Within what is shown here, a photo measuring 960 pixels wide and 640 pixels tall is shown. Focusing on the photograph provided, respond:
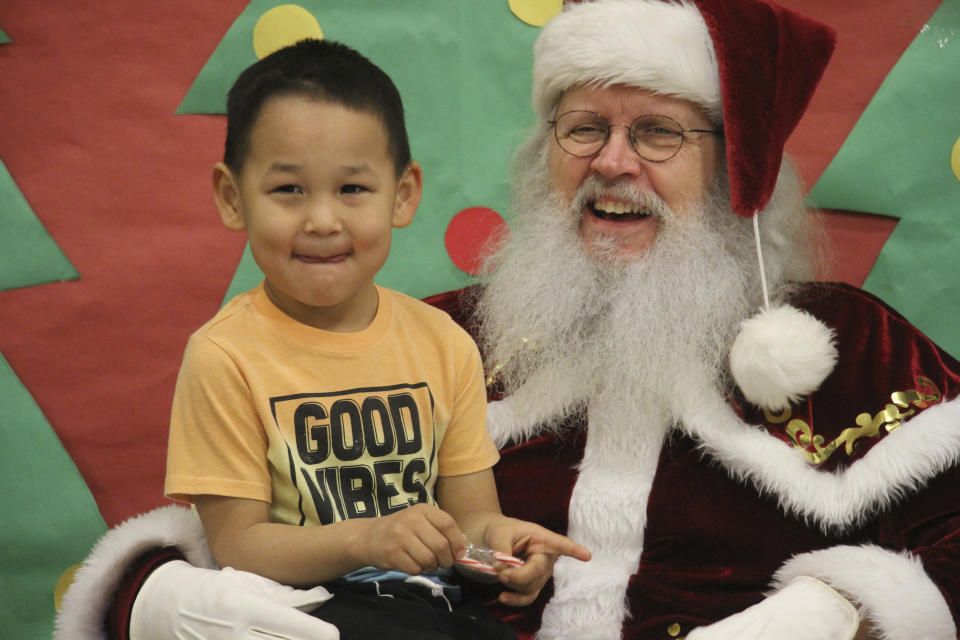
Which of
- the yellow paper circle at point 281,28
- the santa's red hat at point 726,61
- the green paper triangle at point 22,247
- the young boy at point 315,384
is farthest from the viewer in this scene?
the yellow paper circle at point 281,28

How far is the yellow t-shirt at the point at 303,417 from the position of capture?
1487 millimetres

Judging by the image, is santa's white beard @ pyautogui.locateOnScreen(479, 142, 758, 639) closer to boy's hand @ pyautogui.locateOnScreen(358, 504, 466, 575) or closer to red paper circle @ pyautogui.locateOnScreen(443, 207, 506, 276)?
red paper circle @ pyautogui.locateOnScreen(443, 207, 506, 276)

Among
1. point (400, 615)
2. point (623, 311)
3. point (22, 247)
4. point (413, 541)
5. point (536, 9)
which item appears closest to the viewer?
point (413, 541)

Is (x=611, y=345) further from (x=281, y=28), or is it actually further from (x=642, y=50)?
(x=281, y=28)

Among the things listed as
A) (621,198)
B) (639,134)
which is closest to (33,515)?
(621,198)

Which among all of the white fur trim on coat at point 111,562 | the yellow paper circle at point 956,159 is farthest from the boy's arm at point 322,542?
the yellow paper circle at point 956,159

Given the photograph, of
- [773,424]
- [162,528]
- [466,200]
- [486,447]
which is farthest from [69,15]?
[773,424]

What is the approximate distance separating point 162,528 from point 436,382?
1.91 ft

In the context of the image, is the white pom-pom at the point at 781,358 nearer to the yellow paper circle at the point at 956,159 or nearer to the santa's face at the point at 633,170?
the santa's face at the point at 633,170

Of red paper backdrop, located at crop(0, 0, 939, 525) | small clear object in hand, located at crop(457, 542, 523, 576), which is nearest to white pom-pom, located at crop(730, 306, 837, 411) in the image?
small clear object in hand, located at crop(457, 542, 523, 576)

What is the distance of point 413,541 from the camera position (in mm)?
1333

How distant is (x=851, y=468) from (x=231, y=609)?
1.18m

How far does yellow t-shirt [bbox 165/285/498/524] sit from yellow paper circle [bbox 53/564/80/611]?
44.8 inches

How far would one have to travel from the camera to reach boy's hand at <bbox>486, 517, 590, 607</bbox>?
4.92 ft
